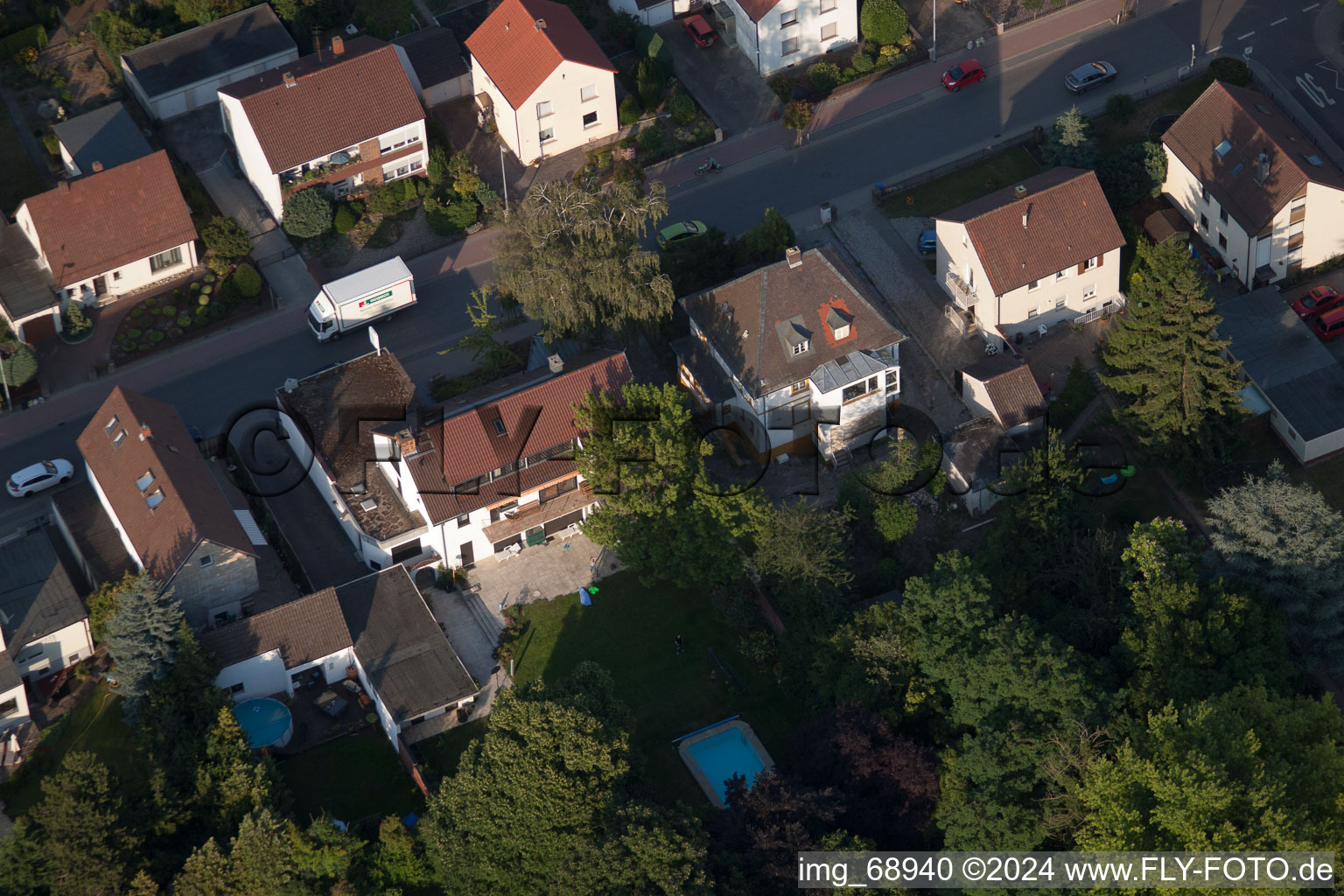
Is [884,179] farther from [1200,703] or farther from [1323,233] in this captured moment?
[1200,703]

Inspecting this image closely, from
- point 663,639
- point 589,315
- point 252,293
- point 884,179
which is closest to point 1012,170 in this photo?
point 884,179

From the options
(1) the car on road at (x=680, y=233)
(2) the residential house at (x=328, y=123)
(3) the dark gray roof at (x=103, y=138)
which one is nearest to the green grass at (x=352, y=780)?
(1) the car on road at (x=680, y=233)

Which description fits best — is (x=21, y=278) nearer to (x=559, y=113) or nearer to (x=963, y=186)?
(x=559, y=113)

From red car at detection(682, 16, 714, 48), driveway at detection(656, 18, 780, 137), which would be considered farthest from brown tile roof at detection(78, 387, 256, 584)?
red car at detection(682, 16, 714, 48)

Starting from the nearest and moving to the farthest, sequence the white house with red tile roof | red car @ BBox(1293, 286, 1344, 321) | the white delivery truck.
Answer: red car @ BBox(1293, 286, 1344, 321), the white delivery truck, the white house with red tile roof

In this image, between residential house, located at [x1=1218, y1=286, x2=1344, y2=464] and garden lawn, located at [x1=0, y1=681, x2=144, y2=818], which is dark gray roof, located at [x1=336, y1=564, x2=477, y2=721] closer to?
garden lawn, located at [x1=0, y1=681, x2=144, y2=818]

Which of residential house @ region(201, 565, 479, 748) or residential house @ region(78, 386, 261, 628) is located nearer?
residential house @ region(201, 565, 479, 748)

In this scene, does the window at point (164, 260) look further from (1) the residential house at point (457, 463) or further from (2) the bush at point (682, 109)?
(2) the bush at point (682, 109)

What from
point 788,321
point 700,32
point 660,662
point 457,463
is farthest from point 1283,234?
point 457,463
